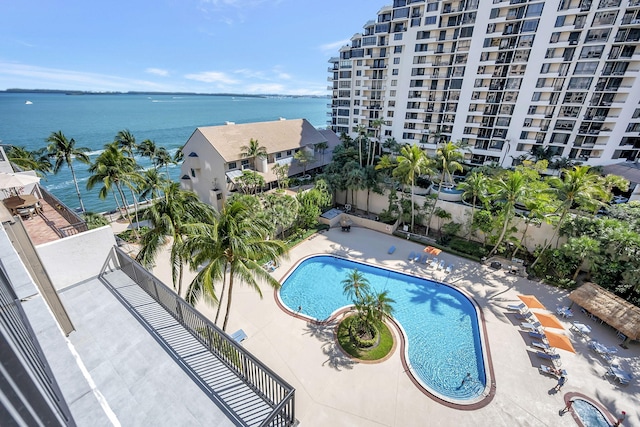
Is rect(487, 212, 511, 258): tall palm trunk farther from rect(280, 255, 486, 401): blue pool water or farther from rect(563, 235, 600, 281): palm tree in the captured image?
rect(280, 255, 486, 401): blue pool water

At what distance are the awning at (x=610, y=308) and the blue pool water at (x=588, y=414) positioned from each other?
640 cm

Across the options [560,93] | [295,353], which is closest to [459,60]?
[560,93]

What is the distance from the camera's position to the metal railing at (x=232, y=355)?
7812mm

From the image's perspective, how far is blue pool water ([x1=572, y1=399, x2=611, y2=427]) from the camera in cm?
1326

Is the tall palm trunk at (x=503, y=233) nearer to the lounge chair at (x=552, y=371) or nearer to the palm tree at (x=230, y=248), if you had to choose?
the lounge chair at (x=552, y=371)

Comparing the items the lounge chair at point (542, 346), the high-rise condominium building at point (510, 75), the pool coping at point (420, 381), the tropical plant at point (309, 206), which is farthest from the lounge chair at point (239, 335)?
the high-rise condominium building at point (510, 75)

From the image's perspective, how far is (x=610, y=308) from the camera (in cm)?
1831

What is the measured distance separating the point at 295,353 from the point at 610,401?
1605 cm

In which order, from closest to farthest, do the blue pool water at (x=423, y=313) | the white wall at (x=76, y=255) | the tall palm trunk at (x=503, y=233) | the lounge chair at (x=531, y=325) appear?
the white wall at (x=76, y=255)
the blue pool water at (x=423, y=313)
the lounge chair at (x=531, y=325)
the tall palm trunk at (x=503, y=233)

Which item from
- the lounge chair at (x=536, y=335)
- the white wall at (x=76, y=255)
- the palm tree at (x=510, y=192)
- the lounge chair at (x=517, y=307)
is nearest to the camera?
the white wall at (x=76, y=255)

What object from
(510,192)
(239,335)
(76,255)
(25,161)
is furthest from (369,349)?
(25,161)

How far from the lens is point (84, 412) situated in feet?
10.9

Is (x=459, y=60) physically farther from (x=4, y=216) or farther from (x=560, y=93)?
(x=4, y=216)

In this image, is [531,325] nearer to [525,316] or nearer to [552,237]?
[525,316]
